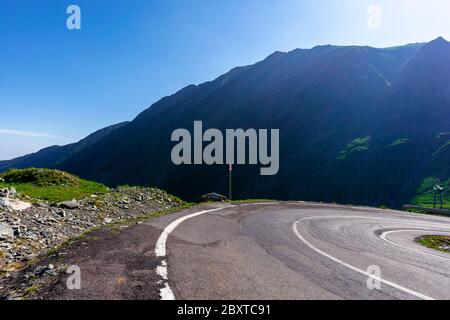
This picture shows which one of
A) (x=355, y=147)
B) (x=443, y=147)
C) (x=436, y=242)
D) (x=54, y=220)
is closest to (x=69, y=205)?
(x=54, y=220)

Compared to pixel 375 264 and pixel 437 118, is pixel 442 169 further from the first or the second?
pixel 375 264

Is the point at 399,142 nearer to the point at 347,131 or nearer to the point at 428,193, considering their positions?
the point at 347,131

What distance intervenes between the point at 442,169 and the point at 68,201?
110909mm

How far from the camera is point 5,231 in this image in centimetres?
916

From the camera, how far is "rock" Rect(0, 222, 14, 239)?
8931mm

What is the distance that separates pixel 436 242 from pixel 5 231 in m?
17.0

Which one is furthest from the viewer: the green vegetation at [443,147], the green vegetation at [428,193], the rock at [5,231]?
the green vegetation at [443,147]

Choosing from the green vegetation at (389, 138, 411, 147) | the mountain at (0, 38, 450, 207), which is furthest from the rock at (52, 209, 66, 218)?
the green vegetation at (389, 138, 411, 147)

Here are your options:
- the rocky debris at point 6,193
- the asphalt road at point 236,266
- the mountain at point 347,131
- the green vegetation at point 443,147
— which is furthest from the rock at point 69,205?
the green vegetation at point 443,147

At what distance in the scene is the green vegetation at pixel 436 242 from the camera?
14.1 meters

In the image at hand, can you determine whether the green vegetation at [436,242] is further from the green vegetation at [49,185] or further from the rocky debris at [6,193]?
the rocky debris at [6,193]

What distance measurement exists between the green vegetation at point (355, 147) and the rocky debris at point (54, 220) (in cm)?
11680
